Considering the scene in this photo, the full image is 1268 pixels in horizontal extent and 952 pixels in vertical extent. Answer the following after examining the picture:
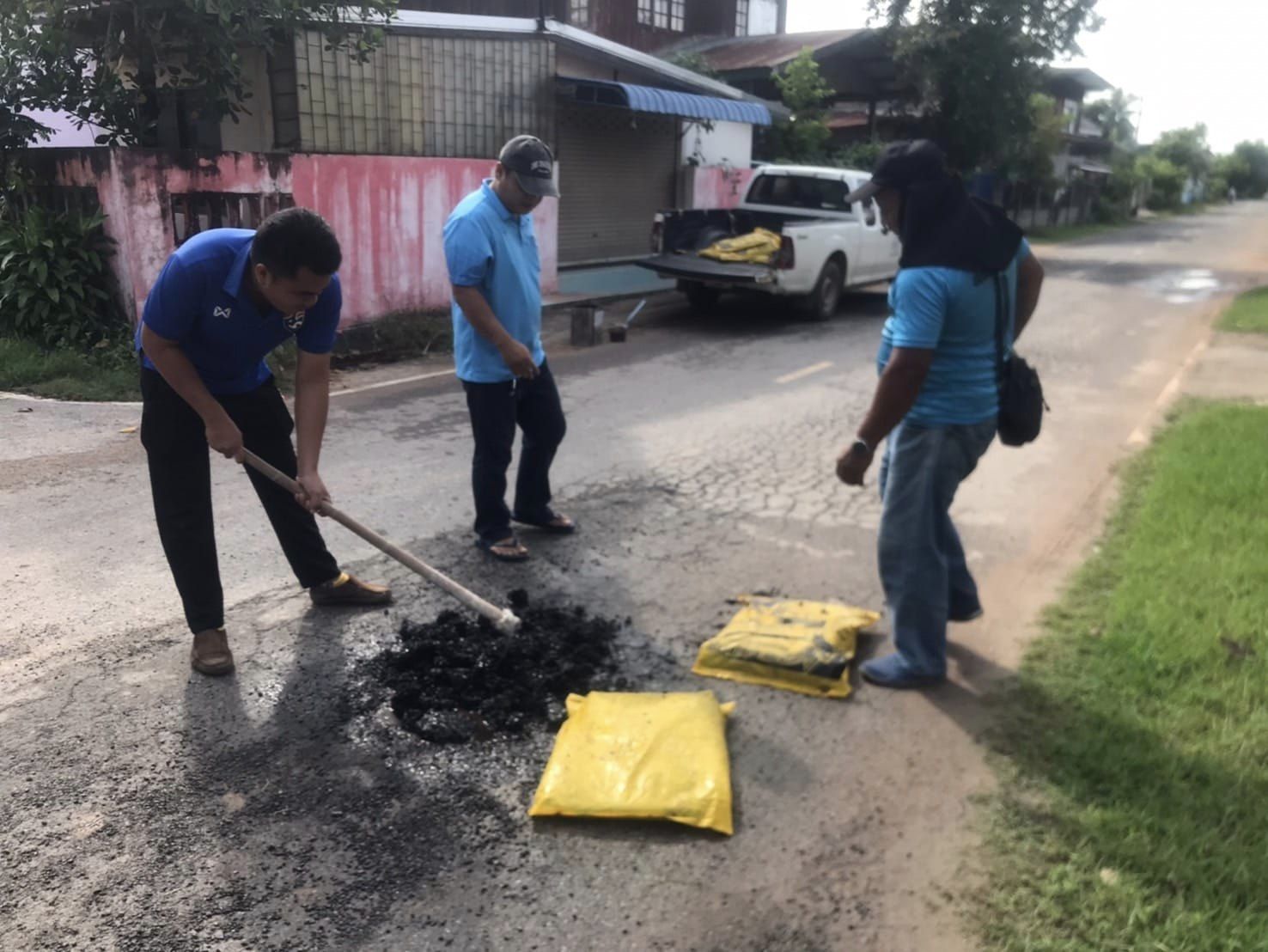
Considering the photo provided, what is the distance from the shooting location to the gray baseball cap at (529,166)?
4.21m

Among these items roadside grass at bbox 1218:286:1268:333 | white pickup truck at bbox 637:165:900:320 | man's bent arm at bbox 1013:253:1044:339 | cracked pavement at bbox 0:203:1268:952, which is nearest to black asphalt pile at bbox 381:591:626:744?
cracked pavement at bbox 0:203:1268:952

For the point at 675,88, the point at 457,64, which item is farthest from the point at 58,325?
the point at 675,88

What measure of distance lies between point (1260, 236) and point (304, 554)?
126ft

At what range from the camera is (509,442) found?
15.4ft

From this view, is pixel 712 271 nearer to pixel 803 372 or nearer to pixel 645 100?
pixel 803 372

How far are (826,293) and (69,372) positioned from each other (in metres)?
8.55

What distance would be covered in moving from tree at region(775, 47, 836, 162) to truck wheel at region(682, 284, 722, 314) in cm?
858

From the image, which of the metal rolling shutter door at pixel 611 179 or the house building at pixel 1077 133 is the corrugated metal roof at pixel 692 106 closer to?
the metal rolling shutter door at pixel 611 179

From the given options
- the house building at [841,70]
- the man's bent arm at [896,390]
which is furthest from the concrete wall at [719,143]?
the man's bent arm at [896,390]

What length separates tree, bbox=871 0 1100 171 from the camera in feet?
72.1

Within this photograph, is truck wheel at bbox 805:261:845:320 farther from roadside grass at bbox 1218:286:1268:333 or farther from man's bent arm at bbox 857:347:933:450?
man's bent arm at bbox 857:347:933:450

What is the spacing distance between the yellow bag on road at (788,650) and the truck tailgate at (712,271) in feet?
26.6

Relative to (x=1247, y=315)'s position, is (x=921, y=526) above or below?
above

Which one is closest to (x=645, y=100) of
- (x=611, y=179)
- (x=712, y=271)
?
(x=611, y=179)
